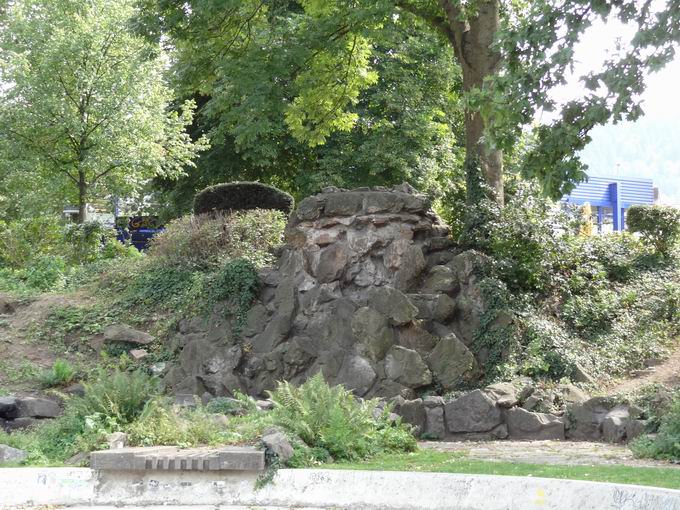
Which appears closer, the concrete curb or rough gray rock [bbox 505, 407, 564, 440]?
the concrete curb

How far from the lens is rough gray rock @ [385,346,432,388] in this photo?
15.8 m

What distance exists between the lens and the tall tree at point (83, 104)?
1211 inches

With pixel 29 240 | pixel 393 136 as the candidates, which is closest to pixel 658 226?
pixel 393 136

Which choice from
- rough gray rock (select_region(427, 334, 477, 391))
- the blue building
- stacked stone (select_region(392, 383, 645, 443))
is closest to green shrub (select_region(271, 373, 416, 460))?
stacked stone (select_region(392, 383, 645, 443))

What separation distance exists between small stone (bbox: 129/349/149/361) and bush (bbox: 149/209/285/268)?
9.71 feet

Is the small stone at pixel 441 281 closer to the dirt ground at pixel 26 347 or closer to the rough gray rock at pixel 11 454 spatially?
the dirt ground at pixel 26 347

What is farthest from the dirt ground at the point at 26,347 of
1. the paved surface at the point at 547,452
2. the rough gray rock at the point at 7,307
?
the paved surface at the point at 547,452

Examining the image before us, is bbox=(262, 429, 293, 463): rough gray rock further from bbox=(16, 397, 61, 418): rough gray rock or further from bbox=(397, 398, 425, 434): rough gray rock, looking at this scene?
bbox=(16, 397, 61, 418): rough gray rock

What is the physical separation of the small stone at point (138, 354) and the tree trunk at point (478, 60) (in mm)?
7604

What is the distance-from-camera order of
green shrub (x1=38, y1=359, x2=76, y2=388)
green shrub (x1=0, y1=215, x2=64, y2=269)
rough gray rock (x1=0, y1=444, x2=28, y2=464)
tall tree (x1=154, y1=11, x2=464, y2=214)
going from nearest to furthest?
rough gray rock (x1=0, y1=444, x2=28, y2=464) < green shrub (x1=38, y1=359, x2=76, y2=388) < green shrub (x1=0, y1=215, x2=64, y2=269) < tall tree (x1=154, y1=11, x2=464, y2=214)

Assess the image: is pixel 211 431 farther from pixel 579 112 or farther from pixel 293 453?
pixel 579 112

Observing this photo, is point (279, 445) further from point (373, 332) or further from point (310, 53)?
point (310, 53)

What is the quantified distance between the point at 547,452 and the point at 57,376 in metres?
10.2

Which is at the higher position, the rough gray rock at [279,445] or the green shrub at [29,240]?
the green shrub at [29,240]
